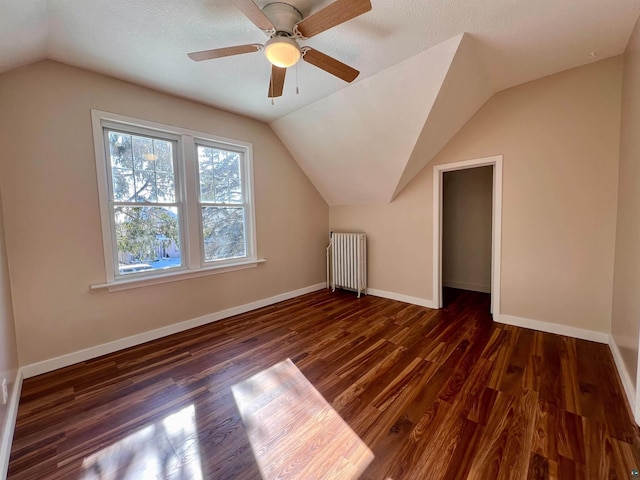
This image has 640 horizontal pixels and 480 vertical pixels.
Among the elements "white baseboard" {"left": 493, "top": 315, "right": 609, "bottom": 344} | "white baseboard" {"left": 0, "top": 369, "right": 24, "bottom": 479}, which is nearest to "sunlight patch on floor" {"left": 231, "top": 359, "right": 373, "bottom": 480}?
"white baseboard" {"left": 0, "top": 369, "right": 24, "bottom": 479}

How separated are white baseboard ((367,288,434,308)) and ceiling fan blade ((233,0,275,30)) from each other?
350 cm

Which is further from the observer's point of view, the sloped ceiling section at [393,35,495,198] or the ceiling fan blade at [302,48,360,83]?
the sloped ceiling section at [393,35,495,198]

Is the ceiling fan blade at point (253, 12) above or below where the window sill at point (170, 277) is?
above

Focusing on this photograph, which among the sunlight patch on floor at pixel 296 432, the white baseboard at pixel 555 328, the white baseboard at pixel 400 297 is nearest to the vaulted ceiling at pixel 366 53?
the white baseboard at pixel 400 297

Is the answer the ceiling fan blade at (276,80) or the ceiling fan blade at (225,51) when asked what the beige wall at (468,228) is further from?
the ceiling fan blade at (225,51)

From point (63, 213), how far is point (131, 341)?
1.35 meters

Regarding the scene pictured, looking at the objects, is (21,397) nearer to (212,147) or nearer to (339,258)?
(212,147)

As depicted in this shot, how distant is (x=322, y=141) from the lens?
3.64m

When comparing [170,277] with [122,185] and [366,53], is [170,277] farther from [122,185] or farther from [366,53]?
[366,53]

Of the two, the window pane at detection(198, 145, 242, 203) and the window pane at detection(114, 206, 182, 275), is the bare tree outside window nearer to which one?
the window pane at detection(198, 145, 242, 203)

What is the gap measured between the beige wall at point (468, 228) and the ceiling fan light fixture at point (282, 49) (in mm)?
3343

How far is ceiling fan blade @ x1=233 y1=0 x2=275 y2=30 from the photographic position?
1389 mm

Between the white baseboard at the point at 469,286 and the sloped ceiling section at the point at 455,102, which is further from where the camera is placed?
the white baseboard at the point at 469,286

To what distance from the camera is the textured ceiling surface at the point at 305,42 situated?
1.74 m
